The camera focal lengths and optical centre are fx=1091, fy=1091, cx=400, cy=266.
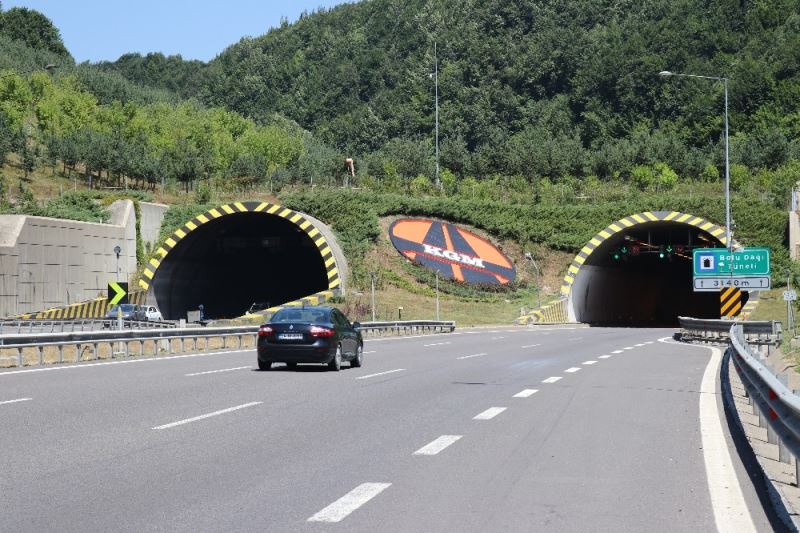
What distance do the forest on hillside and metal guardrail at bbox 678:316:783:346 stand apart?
110 feet

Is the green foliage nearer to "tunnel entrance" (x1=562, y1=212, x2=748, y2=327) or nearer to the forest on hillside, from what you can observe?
"tunnel entrance" (x1=562, y1=212, x2=748, y2=327)

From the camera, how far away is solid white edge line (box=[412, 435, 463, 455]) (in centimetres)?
973

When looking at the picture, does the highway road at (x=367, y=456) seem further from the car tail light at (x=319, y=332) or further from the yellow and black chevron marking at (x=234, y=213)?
the yellow and black chevron marking at (x=234, y=213)

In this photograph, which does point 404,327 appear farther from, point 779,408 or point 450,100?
point 450,100

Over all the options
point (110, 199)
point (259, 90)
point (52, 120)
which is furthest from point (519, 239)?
point (259, 90)

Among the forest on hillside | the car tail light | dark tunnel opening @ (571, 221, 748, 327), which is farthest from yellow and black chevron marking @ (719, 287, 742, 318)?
the forest on hillside

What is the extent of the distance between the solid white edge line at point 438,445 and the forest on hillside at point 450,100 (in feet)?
212

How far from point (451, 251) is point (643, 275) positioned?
1752 cm

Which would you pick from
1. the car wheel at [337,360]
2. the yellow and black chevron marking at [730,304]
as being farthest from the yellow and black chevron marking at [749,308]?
the car wheel at [337,360]

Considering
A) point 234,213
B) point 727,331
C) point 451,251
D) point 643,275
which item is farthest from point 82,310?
point 643,275

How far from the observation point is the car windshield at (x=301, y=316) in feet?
68.2

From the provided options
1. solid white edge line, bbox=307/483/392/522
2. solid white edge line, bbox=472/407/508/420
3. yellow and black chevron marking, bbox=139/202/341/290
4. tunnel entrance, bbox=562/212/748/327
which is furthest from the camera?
tunnel entrance, bbox=562/212/748/327

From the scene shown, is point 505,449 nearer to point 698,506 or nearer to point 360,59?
point 698,506

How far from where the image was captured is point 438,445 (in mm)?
10195
